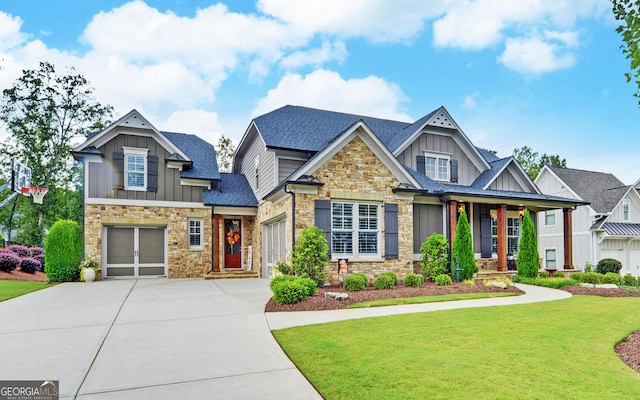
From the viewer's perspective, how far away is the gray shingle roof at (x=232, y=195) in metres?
17.6

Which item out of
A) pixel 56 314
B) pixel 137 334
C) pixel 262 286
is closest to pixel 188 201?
pixel 262 286

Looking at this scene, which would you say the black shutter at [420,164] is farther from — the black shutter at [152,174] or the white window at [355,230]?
the black shutter at [152,174]

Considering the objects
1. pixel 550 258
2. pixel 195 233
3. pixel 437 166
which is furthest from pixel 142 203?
pixel 550 258

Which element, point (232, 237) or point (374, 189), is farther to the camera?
point (232, 237)

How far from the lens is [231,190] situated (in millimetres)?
18859

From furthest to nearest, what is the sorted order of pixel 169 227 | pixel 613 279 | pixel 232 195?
pixel 232 195 < pixel 169 227 < pixel 613 279

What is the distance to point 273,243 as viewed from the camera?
15.4 metres

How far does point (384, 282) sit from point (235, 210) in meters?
8.64

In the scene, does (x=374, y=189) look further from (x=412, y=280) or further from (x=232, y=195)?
(x=232, y=195)

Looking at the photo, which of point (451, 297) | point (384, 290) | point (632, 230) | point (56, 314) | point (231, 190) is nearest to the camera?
point (56, 314)

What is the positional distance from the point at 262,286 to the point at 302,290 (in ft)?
14.2

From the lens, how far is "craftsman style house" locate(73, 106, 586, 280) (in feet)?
43.5

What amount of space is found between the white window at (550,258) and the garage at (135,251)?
23856mm

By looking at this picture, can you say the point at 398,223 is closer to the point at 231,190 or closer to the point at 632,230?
the point at 231,190
